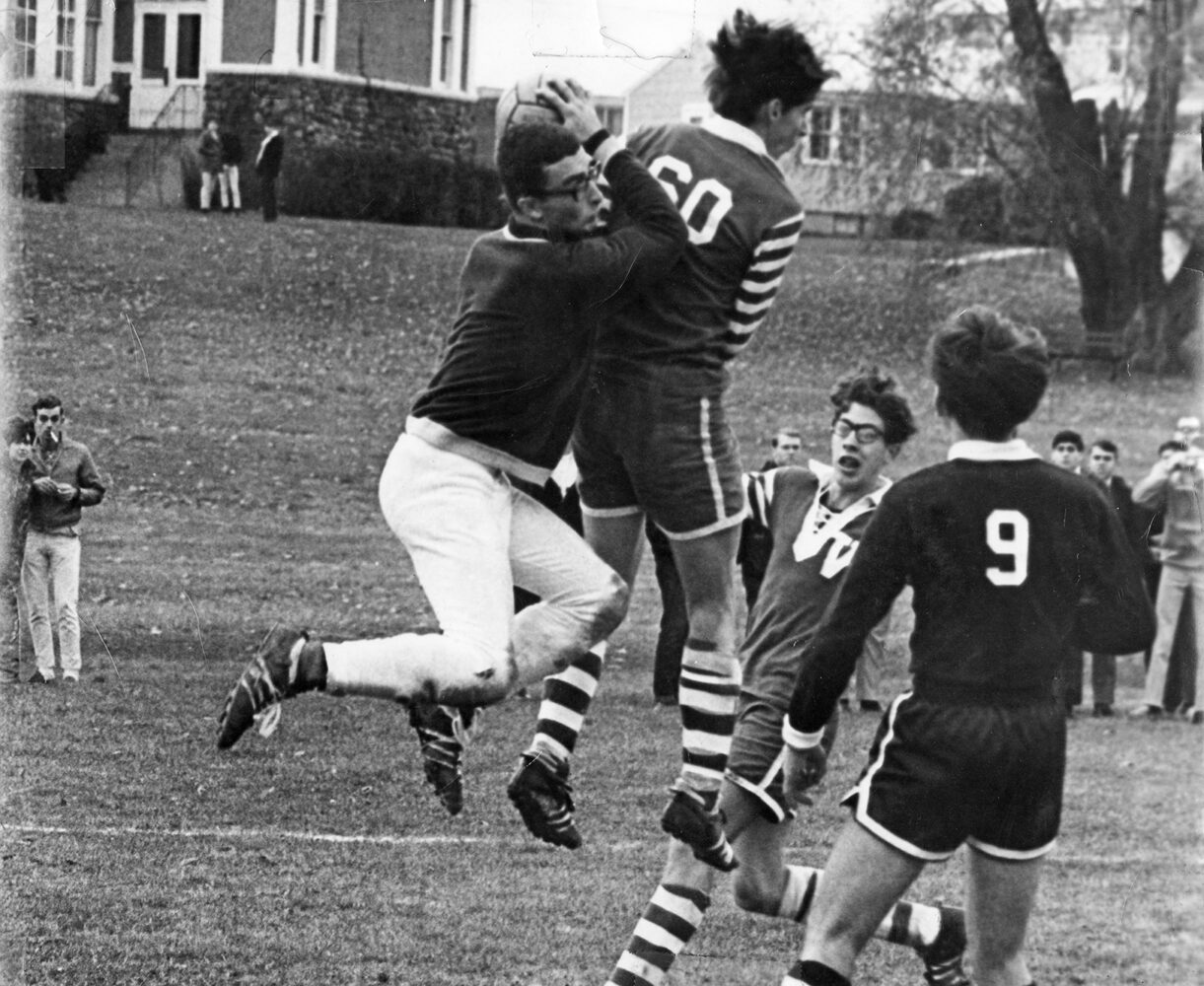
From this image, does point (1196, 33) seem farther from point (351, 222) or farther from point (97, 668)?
point (97, 668)

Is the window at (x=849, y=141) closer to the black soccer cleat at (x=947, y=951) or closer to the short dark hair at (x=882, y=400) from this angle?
the short dark hair at (x=882, y=400)

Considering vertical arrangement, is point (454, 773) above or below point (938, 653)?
below

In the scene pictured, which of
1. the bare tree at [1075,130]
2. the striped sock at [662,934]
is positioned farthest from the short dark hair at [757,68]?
the bare tree at [1075,130]

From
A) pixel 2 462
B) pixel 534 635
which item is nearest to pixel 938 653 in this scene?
pixel 534 635

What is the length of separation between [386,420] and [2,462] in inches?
249

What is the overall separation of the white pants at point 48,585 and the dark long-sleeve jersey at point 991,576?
641 cm

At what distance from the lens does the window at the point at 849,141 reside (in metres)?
15.6

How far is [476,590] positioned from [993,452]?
1.33 metres

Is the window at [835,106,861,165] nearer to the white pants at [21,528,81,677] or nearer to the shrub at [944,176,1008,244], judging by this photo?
the shrub at [944,176,1008,244]

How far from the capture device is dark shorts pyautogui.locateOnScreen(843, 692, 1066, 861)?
408 cm

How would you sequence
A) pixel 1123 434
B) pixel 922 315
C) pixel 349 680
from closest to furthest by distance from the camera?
pixel 349 680
pixel 922 315
pixel 1123 434

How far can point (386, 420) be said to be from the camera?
15.0 m

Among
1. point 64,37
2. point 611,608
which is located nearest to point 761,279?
point 611,608

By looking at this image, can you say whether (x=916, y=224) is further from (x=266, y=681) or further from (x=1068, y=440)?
(x=266, y=681)
